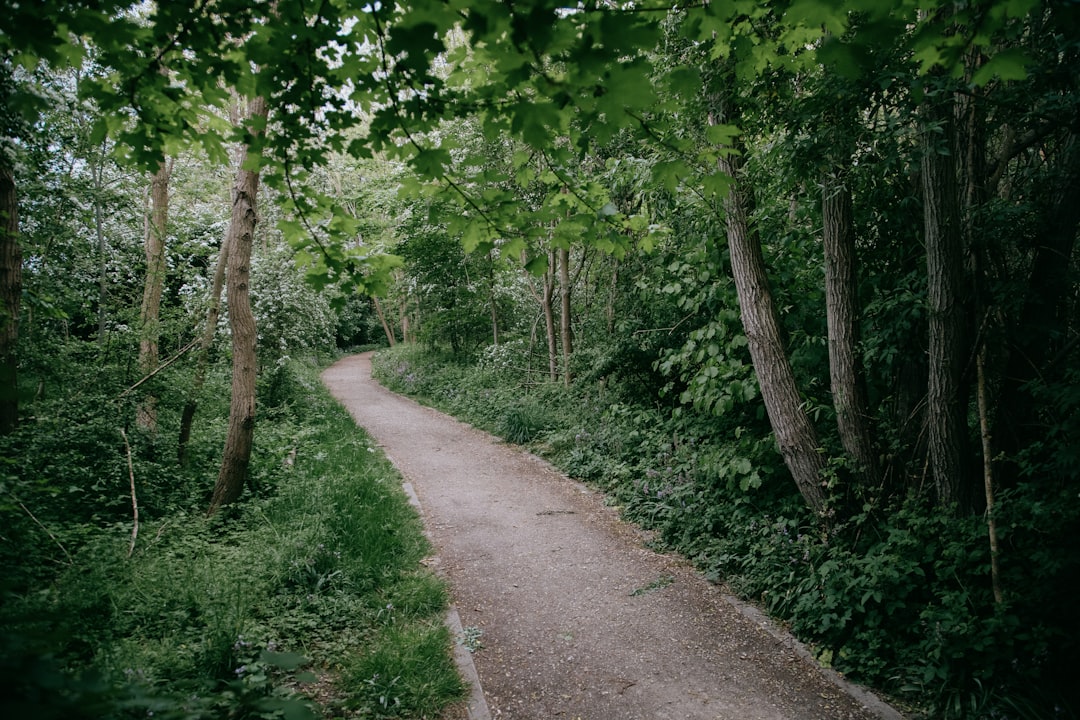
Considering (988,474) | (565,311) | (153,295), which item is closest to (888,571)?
(988,474)

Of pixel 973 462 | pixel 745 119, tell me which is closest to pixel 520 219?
pixel 745 119

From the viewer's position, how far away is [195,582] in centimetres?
401

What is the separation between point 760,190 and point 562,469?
5.05m

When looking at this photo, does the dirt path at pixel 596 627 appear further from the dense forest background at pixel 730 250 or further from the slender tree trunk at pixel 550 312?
the slender tree trunk at pixel 550 312

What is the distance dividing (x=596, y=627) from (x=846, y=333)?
3118 mm

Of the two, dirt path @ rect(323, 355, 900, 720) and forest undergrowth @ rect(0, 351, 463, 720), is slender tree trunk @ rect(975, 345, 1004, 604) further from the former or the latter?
forest undergrowth @ rect(0, 351, 463, 720)

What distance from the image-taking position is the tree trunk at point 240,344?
19.0 feet

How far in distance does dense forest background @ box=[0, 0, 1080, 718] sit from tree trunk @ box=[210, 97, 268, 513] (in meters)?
0.03

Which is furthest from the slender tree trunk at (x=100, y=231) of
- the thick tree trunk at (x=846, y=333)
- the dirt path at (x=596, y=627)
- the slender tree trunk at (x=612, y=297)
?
the thick tree trunk at (x=846, y=333)

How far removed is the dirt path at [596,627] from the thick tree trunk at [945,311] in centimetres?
169

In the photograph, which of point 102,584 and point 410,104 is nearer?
point 410,104

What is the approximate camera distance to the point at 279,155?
9.05 ft

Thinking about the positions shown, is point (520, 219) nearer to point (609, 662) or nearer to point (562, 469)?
point (609, 662)

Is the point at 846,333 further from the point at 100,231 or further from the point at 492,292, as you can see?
the point at 492,292
